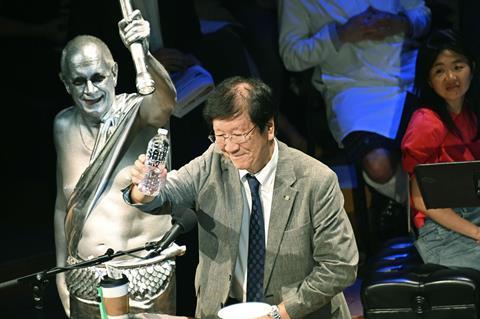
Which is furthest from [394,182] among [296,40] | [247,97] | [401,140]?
[247,97]

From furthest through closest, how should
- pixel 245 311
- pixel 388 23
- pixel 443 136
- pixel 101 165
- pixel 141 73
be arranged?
pixel 388 23, pixel 443 136, pixel 101 165, pixel 141 73, pixel 245 311

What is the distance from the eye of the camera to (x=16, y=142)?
18.7 ft

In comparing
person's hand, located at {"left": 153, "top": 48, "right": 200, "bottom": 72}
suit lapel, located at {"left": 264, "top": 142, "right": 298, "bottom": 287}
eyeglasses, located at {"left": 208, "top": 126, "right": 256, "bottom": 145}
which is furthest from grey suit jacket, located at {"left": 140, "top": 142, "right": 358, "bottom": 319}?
person's hand, located at {"left": 153, "top": 48, "right": 200, "bottom": 72}

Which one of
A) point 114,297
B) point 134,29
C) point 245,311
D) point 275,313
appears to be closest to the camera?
point 114,297

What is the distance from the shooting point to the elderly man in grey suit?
3076 mm

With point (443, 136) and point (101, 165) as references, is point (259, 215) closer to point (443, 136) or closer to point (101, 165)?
point (101, 165)

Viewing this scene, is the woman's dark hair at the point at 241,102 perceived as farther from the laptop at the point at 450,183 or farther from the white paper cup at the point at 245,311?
the laptop at the point at 450,183

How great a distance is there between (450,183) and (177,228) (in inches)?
72.4

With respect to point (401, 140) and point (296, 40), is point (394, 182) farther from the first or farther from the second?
point (296, 40)

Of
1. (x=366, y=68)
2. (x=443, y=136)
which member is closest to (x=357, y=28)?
(x=366, y=68)

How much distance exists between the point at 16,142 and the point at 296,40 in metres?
1.94

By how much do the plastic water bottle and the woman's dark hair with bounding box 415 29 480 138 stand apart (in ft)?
7.92

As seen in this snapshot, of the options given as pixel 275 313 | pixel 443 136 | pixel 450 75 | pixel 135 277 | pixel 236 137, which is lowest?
pixel 135 277

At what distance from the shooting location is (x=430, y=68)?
5047 millimetres
